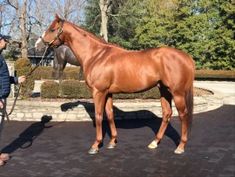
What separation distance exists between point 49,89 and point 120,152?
599 centimetres

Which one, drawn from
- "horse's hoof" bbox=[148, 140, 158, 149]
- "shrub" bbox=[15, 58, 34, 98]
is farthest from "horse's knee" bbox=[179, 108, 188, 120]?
"shrub" bbox=[15, 58, 34, 98]

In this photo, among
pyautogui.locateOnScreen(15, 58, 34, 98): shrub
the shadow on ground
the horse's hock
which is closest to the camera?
the shadow on ground

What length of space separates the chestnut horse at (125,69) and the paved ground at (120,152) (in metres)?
0.44

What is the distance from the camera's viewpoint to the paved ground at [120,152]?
601cm

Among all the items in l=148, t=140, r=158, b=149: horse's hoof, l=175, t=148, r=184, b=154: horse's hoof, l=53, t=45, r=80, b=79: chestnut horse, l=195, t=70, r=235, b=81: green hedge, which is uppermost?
l=53, t=45, r=80, b=79: chestnut horse

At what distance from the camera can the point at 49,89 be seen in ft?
41.4

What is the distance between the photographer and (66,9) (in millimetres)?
49938

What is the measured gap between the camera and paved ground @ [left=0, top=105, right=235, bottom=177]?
6008mm

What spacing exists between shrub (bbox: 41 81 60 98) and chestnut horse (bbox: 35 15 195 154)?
5330mm

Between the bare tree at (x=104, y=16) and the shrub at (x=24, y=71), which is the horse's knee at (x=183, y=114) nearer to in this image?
the shrub at (x=24, y=71)

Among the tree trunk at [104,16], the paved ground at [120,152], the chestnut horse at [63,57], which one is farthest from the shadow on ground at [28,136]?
the tree trunk at [104,16]

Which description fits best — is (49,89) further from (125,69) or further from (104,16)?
(104,16)

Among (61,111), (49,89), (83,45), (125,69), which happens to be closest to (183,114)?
(125,69)

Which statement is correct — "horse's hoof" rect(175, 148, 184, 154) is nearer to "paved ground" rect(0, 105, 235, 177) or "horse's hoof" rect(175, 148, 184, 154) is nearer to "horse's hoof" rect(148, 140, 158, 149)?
"paved ground" rect(0, 105, 235, 177)
